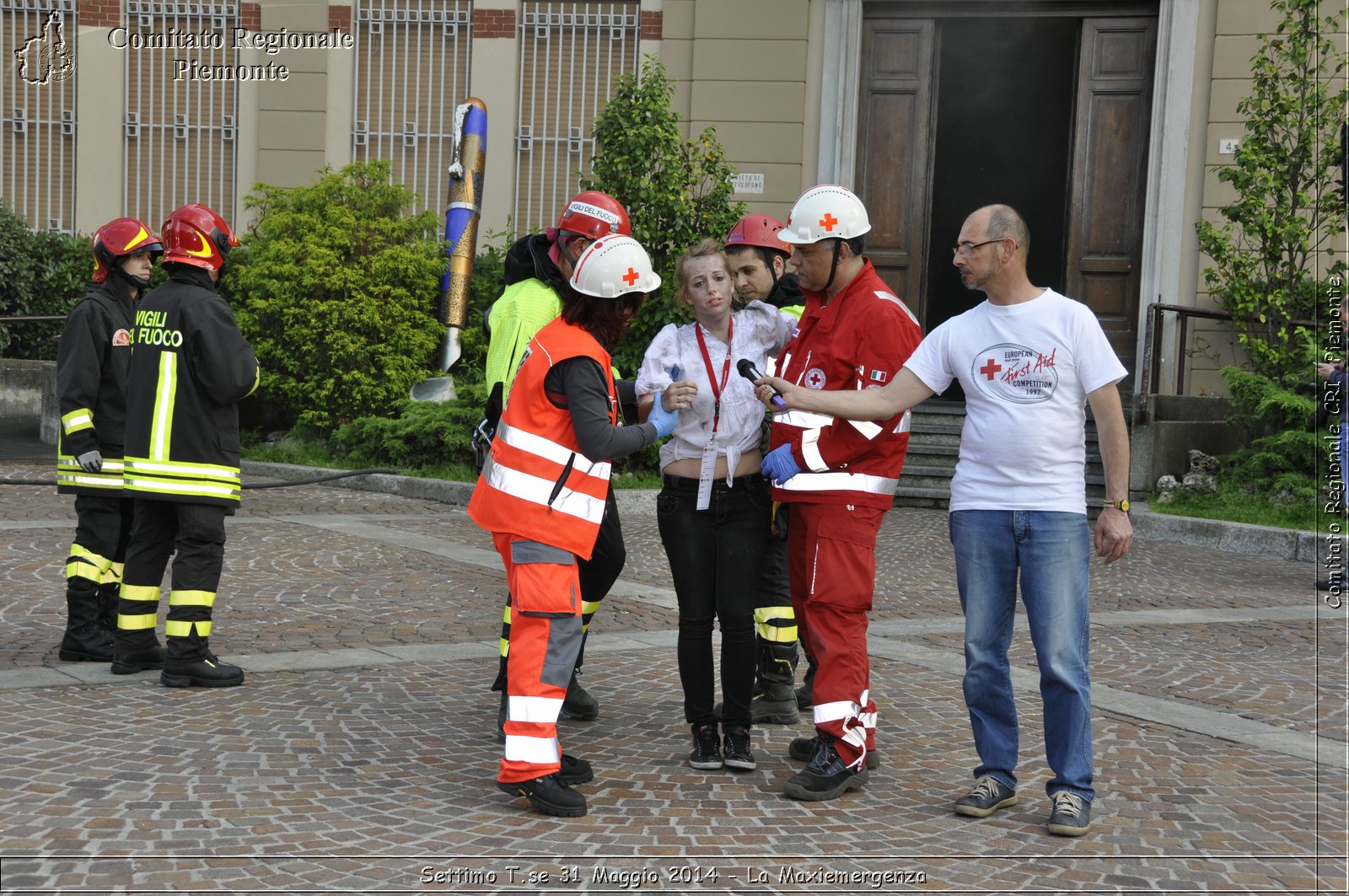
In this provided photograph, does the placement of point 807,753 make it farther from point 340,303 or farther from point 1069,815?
point 340,303

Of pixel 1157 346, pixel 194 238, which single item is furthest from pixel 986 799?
pixel 1157 346

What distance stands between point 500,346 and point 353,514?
611 centimetres

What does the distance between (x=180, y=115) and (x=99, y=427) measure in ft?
40.3

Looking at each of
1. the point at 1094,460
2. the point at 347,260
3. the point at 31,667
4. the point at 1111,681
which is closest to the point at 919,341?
the point at 1111,681

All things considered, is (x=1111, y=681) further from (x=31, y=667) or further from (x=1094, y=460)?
(x=1094, y=460)

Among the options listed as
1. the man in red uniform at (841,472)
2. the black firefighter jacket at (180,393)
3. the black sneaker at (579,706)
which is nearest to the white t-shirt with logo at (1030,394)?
the man in red uniform at (841,472)

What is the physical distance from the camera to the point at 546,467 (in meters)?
4.25

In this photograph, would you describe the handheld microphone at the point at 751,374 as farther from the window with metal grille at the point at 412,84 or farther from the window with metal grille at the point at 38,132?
the window with metal grille at the point at 38,132

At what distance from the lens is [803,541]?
15.4 ft

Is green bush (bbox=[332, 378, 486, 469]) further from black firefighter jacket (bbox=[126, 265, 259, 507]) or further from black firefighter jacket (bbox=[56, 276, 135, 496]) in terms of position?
black firefighter jacket (bbox=[126, 265, 259, 507])

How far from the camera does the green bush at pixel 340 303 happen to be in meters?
13.7

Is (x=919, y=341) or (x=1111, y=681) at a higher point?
(x=919, y=341)

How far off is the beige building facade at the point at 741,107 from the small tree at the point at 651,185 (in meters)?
3.05

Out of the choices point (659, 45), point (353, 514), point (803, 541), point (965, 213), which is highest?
point (659, 45)
